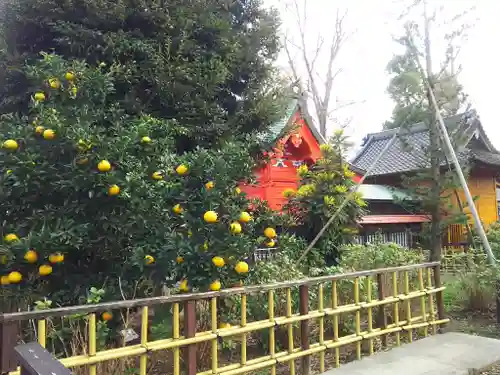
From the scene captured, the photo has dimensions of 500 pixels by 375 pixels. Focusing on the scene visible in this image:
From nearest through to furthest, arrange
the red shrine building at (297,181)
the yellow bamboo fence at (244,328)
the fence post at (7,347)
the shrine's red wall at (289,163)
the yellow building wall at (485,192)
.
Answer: the fence post at (7,347), the yellow bamboo fence at (244,328), the red shrine building at (297,181), the shrine's red wall at (289,163), the yellow building wall at (485,192)

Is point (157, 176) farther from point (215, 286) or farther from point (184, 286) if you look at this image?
point (215, 286)

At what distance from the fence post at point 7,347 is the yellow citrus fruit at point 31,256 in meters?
0.93

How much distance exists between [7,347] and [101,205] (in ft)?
4.61

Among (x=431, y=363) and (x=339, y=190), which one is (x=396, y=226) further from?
(x=431, y=363)

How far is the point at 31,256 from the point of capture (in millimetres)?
3254

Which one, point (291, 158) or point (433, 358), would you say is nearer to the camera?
point (433, 358)

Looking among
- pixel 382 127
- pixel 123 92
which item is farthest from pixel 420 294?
pixel 382 127

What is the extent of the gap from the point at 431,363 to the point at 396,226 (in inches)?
443

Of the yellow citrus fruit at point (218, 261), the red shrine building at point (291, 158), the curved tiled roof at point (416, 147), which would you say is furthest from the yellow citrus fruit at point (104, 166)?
the red shrine building at point (291, 158)

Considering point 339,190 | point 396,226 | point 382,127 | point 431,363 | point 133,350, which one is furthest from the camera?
point 382,127

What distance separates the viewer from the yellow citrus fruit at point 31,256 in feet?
10.7

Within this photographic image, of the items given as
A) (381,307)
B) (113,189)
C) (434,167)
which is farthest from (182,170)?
(434,167)

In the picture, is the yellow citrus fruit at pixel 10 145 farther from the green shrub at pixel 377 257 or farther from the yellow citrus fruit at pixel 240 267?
the green shrub at pixel 377 257

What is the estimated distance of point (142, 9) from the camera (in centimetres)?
497
